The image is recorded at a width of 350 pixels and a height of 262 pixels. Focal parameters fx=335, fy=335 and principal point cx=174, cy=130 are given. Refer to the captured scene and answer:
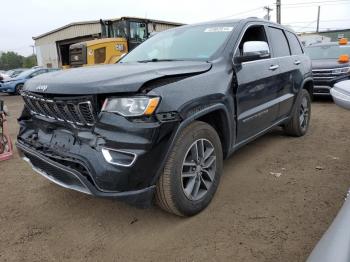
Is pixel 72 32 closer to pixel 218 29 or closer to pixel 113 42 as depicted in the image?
pixel 113 42

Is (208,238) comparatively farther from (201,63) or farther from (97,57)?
(97,57)

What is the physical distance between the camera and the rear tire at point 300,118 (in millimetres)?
5199

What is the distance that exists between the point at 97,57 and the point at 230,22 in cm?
915

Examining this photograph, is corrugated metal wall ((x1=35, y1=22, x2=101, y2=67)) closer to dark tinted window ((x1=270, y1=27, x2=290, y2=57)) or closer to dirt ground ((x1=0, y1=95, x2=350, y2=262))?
dark tinted window ((x1=270, y1=27, x2=290, y2=57))

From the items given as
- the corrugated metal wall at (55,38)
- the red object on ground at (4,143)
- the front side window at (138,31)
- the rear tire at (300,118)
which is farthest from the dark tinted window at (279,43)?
the corrugated metal wall at (55,38)

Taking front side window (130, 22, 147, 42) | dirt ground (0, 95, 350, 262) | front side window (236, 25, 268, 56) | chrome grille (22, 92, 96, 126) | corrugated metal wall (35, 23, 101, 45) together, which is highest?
corrugated metal wall (35, 23, 101, 45)

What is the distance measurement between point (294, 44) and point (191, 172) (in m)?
3.39

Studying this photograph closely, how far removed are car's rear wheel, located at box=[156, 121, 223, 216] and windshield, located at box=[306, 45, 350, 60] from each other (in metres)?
8.07

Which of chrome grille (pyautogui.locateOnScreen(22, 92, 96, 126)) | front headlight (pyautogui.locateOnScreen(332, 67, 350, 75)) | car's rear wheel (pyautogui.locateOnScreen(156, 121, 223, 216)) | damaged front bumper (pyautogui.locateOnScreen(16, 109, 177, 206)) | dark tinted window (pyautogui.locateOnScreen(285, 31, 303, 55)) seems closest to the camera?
damaged front bumper (pyautogui.locateOnScreen(16, 109, 177, 206))

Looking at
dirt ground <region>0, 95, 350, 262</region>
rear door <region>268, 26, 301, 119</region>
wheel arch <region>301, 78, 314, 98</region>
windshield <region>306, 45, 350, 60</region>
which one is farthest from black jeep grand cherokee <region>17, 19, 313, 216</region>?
windshield <region>306, 45, 350, 60</region>

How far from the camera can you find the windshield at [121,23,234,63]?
353 centimetres

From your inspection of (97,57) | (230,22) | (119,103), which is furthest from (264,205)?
(97,57)

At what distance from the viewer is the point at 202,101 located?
9.38ft

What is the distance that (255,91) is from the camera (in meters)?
3.73
